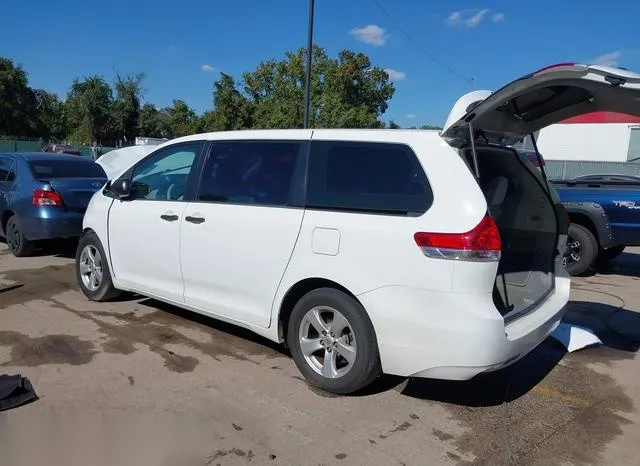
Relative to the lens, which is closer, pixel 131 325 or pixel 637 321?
pixel 131 325

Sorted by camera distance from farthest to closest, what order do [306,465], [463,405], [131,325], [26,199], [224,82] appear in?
[224,82], [26,199], [131,325], [463,405], [306,465]

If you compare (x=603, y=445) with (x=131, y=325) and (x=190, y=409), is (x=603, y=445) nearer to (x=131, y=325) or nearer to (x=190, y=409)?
(x=190, y=409)

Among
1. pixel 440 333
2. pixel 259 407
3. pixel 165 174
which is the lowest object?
pixel 259 407

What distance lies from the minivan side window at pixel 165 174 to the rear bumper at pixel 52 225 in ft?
9.71

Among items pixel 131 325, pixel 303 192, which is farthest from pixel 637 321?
pixel 131 325

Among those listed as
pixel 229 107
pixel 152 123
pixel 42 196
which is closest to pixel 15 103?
pixel 152 123

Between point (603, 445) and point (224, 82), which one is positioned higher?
point (224, 82)

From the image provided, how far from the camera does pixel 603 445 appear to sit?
340cm

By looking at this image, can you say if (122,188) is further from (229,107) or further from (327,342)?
(229,107)

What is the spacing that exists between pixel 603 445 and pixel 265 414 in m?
2.11

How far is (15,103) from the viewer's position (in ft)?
163

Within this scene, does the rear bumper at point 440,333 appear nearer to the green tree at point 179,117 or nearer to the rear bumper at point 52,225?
the rear bumper at point 52,225

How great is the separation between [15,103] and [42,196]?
49.4 meters

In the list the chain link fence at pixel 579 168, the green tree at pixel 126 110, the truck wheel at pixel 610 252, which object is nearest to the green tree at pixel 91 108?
the green tree at pixel 126 110
